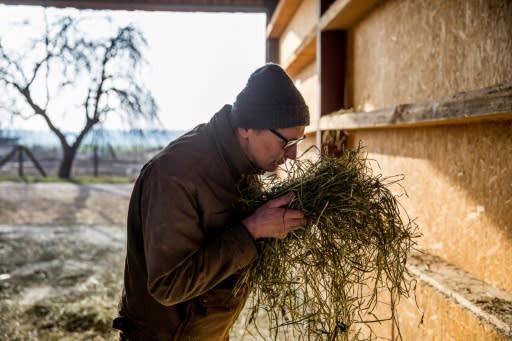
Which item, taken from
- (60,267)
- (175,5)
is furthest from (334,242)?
(175,5)

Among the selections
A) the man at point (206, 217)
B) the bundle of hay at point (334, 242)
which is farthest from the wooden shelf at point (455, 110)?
the man at point (206, 217)

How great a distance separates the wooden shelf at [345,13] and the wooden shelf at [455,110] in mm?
885

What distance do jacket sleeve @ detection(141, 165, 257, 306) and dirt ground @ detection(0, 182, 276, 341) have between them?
1.38ft

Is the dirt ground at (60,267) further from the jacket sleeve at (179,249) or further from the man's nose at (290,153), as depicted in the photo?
the man's nose at (290,153)

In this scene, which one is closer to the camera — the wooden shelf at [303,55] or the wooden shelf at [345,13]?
the wooden shelf at [345,13]

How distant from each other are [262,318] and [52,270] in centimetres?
310

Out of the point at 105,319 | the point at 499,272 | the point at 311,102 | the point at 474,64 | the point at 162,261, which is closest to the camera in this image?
the point at 162,261

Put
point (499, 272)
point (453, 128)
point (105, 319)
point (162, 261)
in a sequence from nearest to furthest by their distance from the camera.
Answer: point (162, 261) < point (499, 272) < point (453, 128) < point (105, 319)

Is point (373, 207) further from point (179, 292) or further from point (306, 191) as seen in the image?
point (179, 292)

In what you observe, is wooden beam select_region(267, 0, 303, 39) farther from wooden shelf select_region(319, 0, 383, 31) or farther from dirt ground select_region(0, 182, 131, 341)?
dirt ground select_region(0, 182, 131, 341)

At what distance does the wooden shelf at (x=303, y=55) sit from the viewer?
4.60 m

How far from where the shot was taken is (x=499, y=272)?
189cm

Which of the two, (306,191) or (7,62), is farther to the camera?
(7,62)

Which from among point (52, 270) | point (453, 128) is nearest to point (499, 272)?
point (453, 128)
